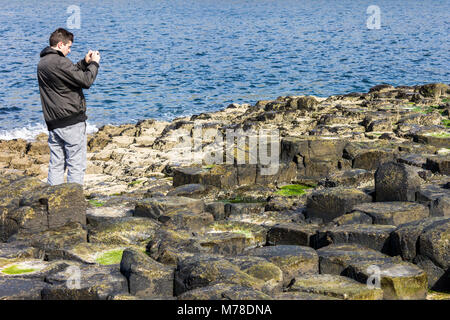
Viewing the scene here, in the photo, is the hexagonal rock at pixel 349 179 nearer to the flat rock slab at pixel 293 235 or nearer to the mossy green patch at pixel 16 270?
the flat rock slab at pixel 293 235

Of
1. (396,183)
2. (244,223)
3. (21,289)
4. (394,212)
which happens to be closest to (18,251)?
(21,289)

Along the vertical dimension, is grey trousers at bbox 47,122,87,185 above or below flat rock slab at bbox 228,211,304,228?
above

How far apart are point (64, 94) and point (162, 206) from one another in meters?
1.93

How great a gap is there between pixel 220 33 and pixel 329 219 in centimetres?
3819

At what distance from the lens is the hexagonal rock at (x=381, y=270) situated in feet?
17.9

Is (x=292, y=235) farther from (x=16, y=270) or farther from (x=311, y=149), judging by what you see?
(x=311, y=149)

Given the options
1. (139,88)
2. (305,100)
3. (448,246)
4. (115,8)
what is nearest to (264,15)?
(115,8)

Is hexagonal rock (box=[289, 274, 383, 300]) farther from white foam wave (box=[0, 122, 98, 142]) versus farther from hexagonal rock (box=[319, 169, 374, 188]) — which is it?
white foam wave (box=[0, 122, 98, 142])

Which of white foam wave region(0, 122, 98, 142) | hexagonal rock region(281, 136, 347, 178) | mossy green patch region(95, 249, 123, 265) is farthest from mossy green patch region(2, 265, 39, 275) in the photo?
white foam wave region(0, 122, 98, 142)

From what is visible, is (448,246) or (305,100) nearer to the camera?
(448,246)

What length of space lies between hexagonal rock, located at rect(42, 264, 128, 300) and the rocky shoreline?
0.01m

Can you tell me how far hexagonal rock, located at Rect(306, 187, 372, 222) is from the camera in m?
8.04
